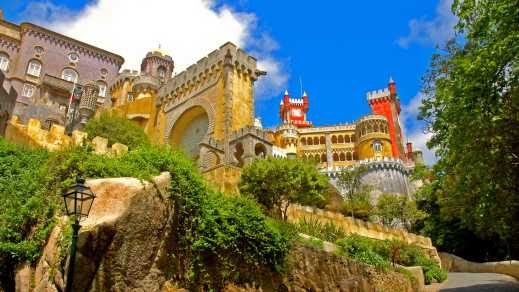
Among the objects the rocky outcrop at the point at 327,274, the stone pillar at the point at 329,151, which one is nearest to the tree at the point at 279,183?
the rocky outcrop at the point at 327,274

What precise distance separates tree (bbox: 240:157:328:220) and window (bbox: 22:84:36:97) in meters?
36.1

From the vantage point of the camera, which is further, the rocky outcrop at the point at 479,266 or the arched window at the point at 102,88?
the arched window at the point at 102,88

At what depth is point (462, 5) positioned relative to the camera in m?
11.3

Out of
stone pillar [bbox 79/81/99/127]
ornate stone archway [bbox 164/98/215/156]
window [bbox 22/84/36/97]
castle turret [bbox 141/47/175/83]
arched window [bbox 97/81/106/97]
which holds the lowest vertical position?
ornate stone archway [bbox 164/98/215/156]

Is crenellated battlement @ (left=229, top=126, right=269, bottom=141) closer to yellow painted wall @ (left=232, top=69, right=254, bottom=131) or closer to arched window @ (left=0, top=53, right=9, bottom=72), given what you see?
yellow painted wall @ (left=232, top=69, right=254, bottom=131)

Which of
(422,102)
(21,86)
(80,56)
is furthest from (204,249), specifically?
(80,56)

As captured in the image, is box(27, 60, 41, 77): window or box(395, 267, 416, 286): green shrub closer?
box(395, 267, 416, 286): green shrub

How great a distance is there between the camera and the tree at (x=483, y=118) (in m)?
10.2

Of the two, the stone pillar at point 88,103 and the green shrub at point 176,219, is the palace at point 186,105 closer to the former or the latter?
the stone pillar at point 88,103

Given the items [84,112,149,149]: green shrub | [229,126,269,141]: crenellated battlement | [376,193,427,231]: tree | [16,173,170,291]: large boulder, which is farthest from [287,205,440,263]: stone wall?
[16,173,170,291]: large boulder

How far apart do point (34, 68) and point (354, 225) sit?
41518 millimetres

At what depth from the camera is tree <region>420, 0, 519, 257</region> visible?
1024 centimetres

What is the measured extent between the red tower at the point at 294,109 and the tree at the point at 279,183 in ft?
216

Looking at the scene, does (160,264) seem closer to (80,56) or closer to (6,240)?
(6,240)
